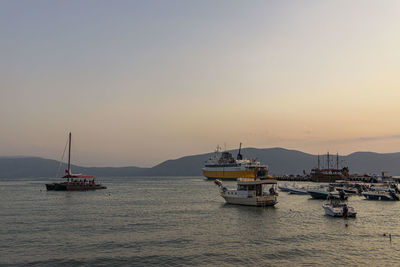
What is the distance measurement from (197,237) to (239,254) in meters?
7.08

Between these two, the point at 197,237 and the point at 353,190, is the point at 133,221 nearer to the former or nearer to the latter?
the point at 197,237

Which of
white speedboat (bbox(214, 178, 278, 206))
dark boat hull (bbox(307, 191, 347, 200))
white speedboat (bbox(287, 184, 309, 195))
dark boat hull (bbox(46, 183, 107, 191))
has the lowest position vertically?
dark boat hull (bbox(46, 183, 107, 191))

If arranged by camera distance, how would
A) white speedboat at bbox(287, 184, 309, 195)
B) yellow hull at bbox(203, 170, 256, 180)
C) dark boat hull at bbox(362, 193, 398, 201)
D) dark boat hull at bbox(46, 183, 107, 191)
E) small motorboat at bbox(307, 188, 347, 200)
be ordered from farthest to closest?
yellow hull at bbox(203, 170, 256, 180) < dark boat hull at bbox(46, 183, 107, 191) < white speedboat at bbox(287, 184, 309, 195) < dark boat hull at bbox(362, 193, 398, 201) < small motorboat at bbox(307, 188, 347, 200)

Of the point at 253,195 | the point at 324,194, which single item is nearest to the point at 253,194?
the point at 253,195

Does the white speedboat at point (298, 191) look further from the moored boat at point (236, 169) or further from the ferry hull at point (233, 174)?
the ferry hull at point (233, 174)

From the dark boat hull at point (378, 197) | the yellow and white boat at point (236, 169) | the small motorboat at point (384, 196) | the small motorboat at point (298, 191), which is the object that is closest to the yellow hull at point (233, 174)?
the yellow and white boat at point (236, 169)

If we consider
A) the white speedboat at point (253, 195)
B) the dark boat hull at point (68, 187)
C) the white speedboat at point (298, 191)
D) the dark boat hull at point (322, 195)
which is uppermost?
the white speedboat at point (253, 195)

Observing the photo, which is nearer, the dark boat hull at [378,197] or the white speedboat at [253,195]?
the white speedboat at [253,195]

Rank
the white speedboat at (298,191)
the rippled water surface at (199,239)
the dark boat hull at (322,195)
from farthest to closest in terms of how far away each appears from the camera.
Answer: the white speedboat at (298,191) < the dark boat hull at (322,195) < the rippled water surface at (199,239)

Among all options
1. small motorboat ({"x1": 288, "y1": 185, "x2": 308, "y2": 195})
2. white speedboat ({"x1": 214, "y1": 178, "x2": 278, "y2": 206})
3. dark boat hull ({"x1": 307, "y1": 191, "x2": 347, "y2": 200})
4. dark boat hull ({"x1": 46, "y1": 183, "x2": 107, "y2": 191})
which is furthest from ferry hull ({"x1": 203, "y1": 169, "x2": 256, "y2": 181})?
white speedboat ({"x1": 214, "y1": 178, "x2": 278, "y2": 206})

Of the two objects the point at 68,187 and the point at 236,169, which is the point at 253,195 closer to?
the point at 68,187

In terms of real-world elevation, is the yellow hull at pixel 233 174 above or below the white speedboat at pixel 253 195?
below

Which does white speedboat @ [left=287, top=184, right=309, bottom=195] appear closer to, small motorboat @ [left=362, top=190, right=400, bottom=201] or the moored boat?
small motorboat @ [left=362, top=190, right=400, bottom=201]

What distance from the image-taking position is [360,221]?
139ft
